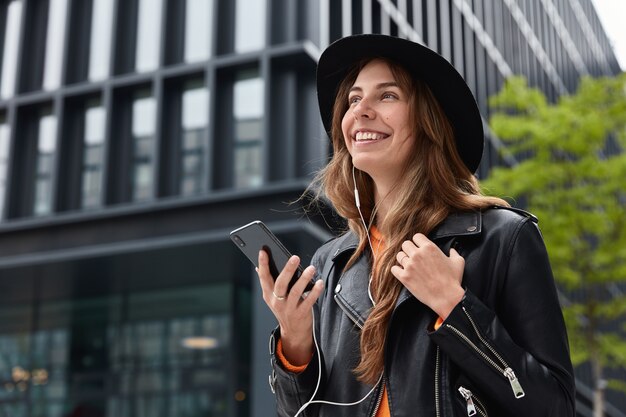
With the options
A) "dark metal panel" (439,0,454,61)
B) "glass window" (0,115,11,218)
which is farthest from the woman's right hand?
"dark metal panel" (439,0,454,61)

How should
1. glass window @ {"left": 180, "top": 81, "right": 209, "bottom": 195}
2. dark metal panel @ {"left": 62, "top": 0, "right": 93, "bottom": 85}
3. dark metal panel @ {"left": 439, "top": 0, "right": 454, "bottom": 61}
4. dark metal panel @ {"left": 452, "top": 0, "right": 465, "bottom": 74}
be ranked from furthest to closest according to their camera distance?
1. dark metal panel @ {"left": 452, "top": 0, "right": 465, "bottom": 74}
2. dark metal panel @ {"left": 439, "top": 0, "right": 454, "bottom": 61}
3. dark metal panel @ {"left": 62, "top": 0, "right": 93, "bottom": 85}
4. glass window @ {"left": 180, "top": 81, "right": 209, "bottom": 195}

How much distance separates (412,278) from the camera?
2.30 meters

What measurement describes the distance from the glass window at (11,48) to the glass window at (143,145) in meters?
2.76

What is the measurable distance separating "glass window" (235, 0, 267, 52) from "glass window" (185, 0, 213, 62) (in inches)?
20.7

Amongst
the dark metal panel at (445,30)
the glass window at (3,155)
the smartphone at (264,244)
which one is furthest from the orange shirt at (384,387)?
the dark metal panel at (445,30)

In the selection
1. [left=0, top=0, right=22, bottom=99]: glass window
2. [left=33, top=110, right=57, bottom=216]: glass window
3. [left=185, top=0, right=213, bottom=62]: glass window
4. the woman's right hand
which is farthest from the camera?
[left=0, top=0, right=22, bottom=99]: glass window

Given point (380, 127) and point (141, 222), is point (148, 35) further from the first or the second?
point (380, 127)

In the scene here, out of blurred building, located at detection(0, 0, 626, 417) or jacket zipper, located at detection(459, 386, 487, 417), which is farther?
blurred building, located at detection(0, 0, 626, 417)

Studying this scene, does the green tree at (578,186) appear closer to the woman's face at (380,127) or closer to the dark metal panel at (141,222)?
the dark metal panel at (141,222)

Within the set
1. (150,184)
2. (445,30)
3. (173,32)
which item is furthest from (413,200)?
(445,30)

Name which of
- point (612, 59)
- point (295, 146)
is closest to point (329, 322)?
point (295, 146)

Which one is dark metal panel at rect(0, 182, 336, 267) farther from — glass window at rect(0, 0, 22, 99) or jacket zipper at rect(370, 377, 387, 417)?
jacket zipper at rect(370, 377, 387, 417)

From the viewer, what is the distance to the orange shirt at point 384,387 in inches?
93.9

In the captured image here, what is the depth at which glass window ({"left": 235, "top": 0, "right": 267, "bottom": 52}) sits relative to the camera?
15.0 metres
